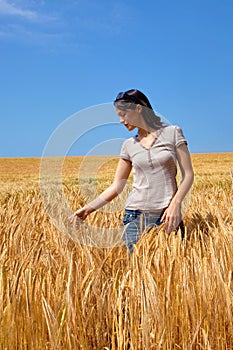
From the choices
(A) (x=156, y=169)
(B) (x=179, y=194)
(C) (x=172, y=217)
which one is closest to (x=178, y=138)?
(A) (x=156, y=169)

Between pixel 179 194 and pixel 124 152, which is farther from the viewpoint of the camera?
pixel 124 152

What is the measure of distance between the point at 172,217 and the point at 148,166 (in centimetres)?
37

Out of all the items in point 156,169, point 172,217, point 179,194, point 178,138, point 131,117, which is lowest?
point 172,217

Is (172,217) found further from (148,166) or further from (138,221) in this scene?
(148,166)

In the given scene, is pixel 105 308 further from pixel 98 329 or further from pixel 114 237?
pixel 114 237

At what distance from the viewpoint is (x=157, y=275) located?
172cm

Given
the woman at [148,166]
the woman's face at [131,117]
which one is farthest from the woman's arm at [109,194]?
the woman's face at [131,117]

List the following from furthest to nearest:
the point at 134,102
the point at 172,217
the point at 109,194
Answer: the point at 109,194 → the point at 134,102 → the point at 172,217

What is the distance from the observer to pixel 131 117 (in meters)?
2.67

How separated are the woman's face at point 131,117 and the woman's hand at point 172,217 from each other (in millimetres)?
508

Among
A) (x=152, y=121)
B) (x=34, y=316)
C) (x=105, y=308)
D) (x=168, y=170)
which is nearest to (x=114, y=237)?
(x=168, y=170)

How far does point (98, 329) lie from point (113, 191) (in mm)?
1315

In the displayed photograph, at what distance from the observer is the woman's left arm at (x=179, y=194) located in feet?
8.32

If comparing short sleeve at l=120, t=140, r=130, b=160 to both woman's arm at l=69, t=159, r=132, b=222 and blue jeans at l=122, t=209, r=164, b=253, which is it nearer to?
woman's arm at l=69, t=159, r=132, b=222
